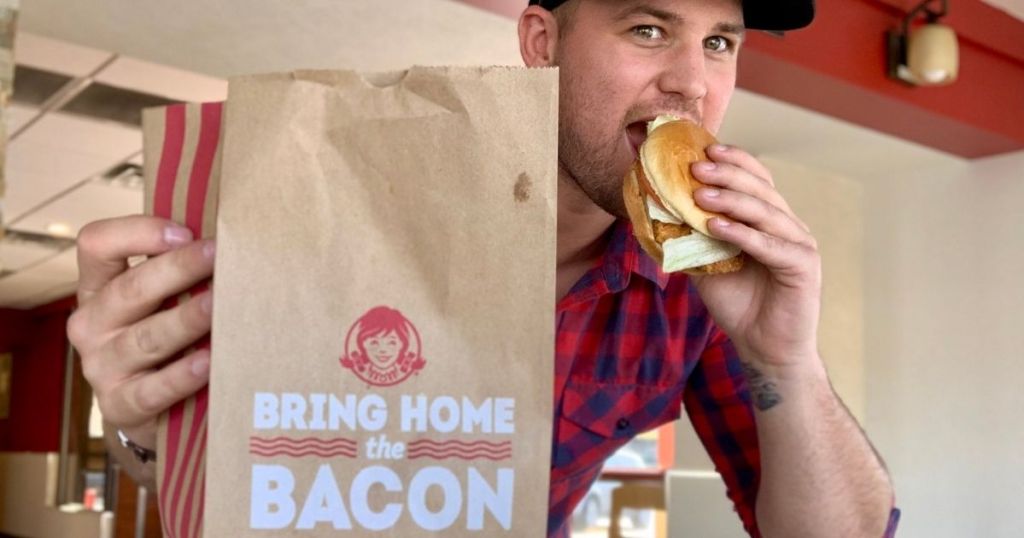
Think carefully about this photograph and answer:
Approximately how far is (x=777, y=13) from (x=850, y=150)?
3345 millimetres

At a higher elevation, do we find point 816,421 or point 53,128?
point 53,128

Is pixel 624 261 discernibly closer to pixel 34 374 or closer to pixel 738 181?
pixel 738 181

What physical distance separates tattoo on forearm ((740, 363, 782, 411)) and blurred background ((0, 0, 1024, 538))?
2056mm

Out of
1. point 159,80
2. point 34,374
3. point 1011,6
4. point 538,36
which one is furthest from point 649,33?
point 34,374

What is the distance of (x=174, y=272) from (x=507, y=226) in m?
0.23

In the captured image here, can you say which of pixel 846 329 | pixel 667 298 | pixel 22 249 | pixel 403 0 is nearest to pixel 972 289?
pixel 846 329

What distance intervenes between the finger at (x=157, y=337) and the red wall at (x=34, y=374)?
10.3 metres

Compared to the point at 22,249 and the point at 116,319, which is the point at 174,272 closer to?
the point at 116,319

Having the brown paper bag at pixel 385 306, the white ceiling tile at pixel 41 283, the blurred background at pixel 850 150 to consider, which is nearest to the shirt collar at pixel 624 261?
the brown paper bag at pixel 385 306

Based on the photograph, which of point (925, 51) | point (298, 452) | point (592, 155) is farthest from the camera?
point (925, 51)

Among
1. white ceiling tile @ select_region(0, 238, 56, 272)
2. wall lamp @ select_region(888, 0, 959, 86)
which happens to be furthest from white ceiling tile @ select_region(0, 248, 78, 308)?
wall lamp @ select_region(888, 0, 959, 86)

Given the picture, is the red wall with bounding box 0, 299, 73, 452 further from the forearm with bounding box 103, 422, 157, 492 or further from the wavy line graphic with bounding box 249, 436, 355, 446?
the wavy line graphic with bounding box 249, 436, 355, 446

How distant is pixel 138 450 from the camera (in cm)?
80

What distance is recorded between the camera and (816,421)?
966 mm
